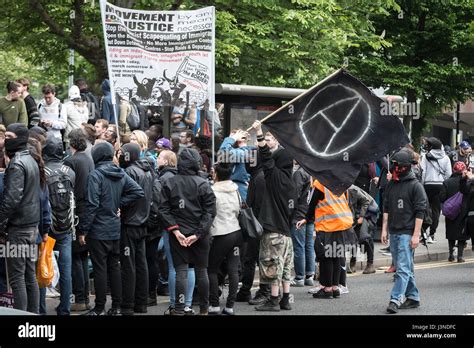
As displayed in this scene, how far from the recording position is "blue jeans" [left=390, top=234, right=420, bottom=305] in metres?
11.6

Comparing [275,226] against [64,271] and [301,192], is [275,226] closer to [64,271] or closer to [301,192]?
[301,192]

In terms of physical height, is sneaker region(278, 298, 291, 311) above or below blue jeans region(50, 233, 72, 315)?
below

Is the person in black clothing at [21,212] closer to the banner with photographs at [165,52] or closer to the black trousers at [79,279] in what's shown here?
the black trousers at [79,279]

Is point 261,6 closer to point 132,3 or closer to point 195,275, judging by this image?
point 132,3

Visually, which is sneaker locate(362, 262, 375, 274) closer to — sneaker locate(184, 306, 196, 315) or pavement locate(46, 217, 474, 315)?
pavement locate(46, 217, 474, 315)

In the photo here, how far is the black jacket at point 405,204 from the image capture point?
1168 cm

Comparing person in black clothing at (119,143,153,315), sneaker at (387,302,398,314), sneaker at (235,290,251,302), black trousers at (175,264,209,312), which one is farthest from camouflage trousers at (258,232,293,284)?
person in black clothing at (119,143,153,315)

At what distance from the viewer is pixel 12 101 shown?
14461mm

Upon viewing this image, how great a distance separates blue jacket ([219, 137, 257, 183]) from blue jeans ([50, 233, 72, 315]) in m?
1.95

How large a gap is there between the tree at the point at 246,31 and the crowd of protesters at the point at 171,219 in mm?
8501

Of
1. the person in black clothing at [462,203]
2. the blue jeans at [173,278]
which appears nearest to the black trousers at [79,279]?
the blue jeans at [173,278]

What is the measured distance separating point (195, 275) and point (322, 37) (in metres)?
12.5
